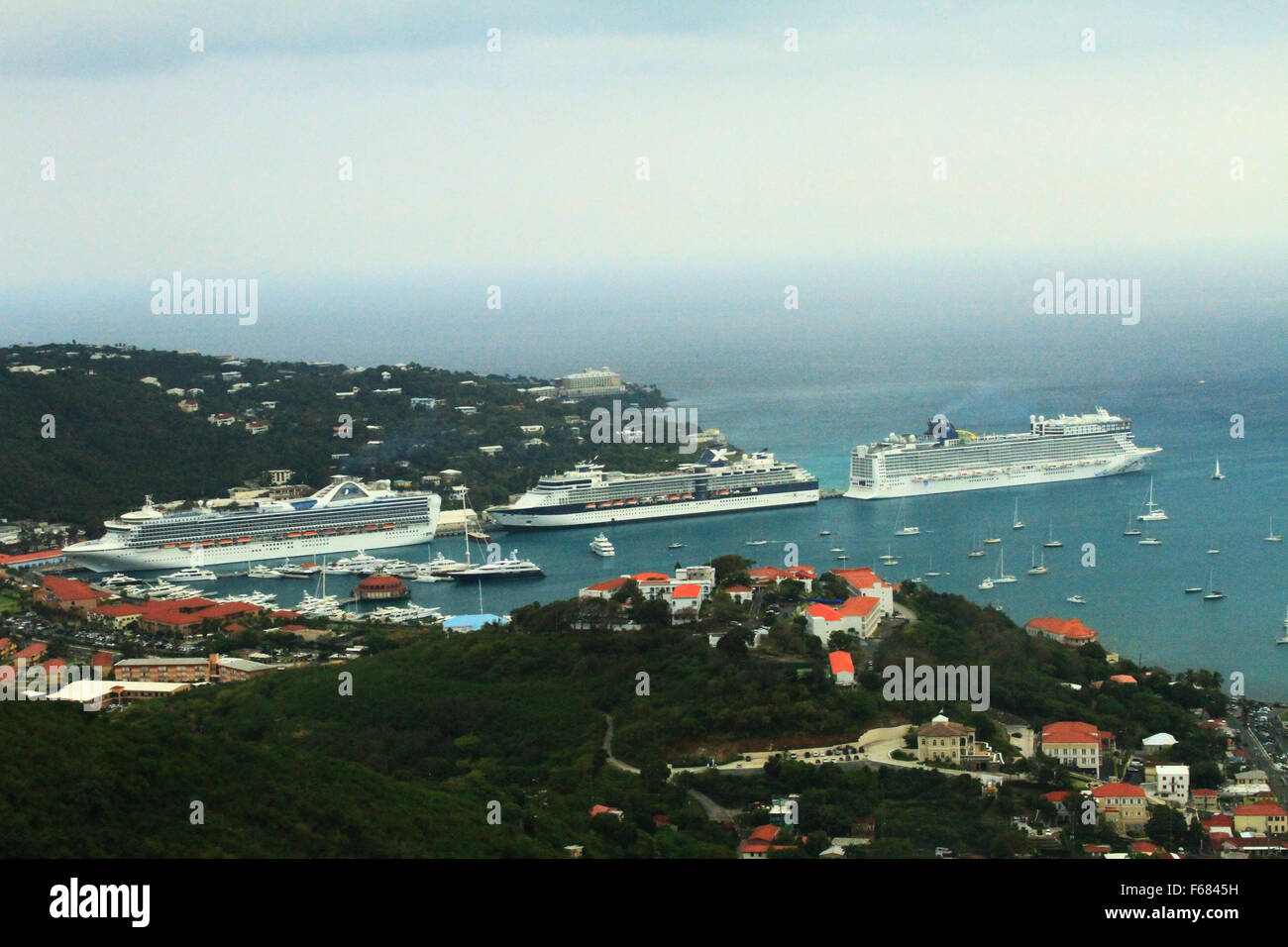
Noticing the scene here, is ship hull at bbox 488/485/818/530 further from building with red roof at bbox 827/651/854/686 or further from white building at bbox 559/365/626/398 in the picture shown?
building with red roof at bbox 827/651/854/686

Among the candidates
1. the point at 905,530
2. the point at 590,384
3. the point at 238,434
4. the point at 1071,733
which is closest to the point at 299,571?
the point at 238,434

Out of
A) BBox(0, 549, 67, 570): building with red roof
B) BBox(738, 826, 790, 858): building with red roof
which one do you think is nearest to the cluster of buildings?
BBox(0, 549, 67, 570): building with red roof

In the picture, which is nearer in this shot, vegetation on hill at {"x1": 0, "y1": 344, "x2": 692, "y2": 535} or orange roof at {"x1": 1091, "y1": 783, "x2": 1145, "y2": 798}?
orange roof at {"x1": 1091, "y1": 783, "x2": 1145, "y2": 798}

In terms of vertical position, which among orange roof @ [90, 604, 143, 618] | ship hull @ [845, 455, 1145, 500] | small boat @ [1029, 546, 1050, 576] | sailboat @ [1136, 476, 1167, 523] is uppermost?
ship hull @ [845, 455, 1145, 500]

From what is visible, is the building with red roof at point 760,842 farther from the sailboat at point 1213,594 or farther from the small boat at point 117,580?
the small boat at point 117,580
